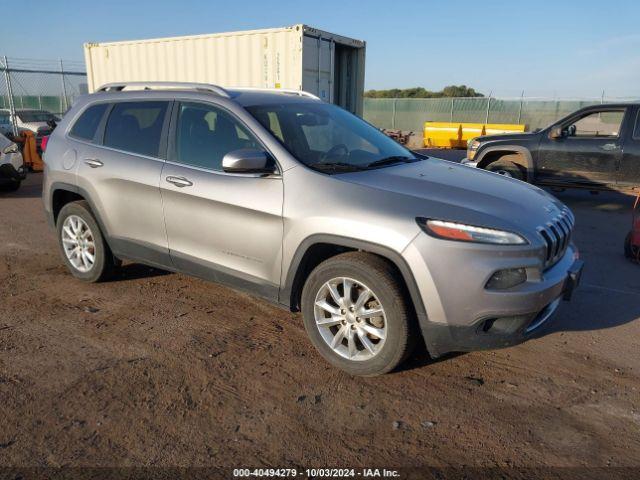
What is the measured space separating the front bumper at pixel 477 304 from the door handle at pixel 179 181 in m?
1.89

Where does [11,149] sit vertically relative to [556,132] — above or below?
below

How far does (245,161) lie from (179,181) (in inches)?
31.1

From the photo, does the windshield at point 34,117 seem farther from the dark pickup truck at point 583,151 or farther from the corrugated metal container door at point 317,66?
the dark pickup truck at point 583,151

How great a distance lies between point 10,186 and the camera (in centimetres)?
1000

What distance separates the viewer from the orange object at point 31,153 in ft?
42.4

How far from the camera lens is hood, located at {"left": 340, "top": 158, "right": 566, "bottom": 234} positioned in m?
2.97

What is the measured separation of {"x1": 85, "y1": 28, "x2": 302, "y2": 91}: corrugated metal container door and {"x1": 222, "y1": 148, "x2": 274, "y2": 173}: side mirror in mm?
7492

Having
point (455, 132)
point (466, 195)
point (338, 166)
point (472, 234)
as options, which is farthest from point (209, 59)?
point (455, 132)

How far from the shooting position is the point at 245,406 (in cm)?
297

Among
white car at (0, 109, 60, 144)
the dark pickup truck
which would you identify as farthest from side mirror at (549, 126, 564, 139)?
white car at (0, 109, 60, 144)

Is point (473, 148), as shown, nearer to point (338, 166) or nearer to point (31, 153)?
point (338, 166)

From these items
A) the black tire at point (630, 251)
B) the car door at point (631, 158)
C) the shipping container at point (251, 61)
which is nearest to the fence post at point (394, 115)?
the shipping container at point (251, 61)

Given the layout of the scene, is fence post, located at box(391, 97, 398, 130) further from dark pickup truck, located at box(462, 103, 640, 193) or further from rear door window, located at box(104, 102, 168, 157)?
rear door window, located at box(104, 102, 168, 157)

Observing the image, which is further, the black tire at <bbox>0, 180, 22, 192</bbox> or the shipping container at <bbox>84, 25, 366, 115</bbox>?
the shipping container at <bbox>84, 25, 366, 115</bbox>
